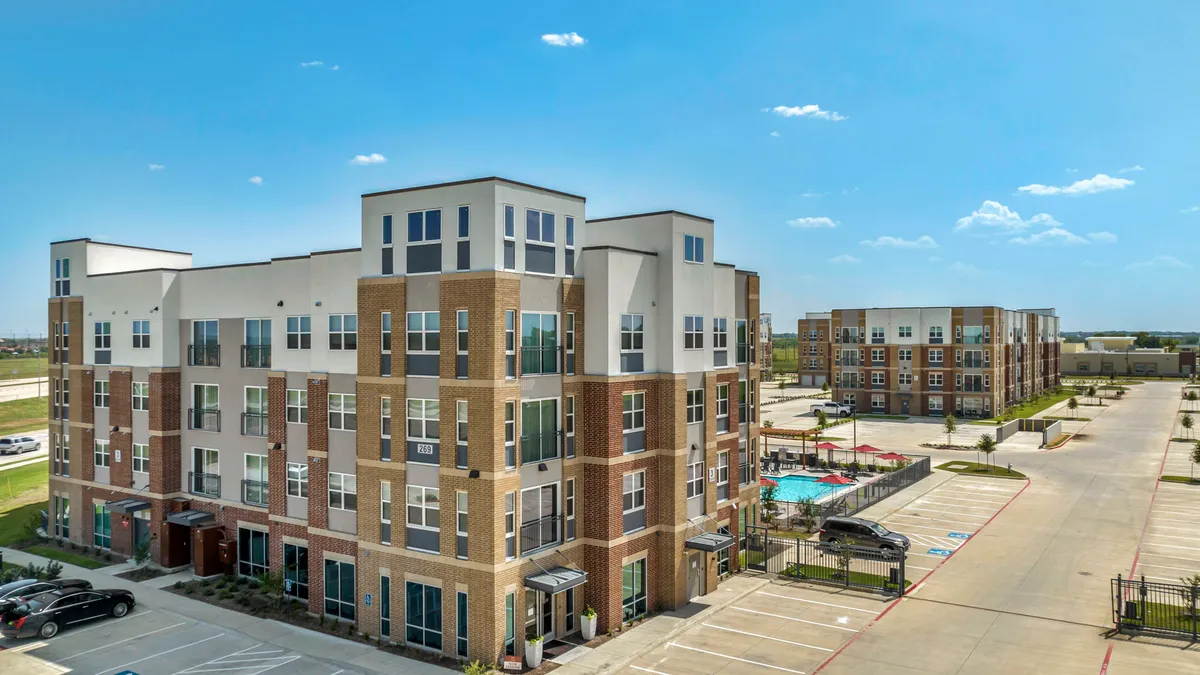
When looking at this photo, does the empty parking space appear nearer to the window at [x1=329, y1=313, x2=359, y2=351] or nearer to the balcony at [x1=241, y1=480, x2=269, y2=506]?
the window at [x1=329, y1=313, x2=359, y2=351]

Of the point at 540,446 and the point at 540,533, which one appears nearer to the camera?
the point at 540,533

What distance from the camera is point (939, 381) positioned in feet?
287

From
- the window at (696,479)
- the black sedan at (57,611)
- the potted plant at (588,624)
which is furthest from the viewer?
the window at (696,479)

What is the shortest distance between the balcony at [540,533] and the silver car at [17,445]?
69.4m

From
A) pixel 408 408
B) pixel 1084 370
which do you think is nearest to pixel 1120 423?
pixel 408 408

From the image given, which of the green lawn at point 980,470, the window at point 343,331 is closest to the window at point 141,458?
the window at point 343,331

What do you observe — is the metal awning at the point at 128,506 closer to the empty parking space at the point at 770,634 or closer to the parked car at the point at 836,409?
the empty parking space at the point at 770,634

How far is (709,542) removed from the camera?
2695cm

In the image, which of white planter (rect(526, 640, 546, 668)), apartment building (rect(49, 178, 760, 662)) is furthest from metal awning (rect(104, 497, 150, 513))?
white planter (rect(526, 640, 546, 668))

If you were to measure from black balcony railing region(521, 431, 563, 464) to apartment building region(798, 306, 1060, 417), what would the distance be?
74.6 meters

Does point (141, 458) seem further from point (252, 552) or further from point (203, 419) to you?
point (252, 552)

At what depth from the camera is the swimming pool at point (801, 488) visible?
46906mm

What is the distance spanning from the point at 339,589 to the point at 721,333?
1712cm

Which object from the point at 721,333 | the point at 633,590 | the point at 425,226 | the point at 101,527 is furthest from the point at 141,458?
the point at 721,333
